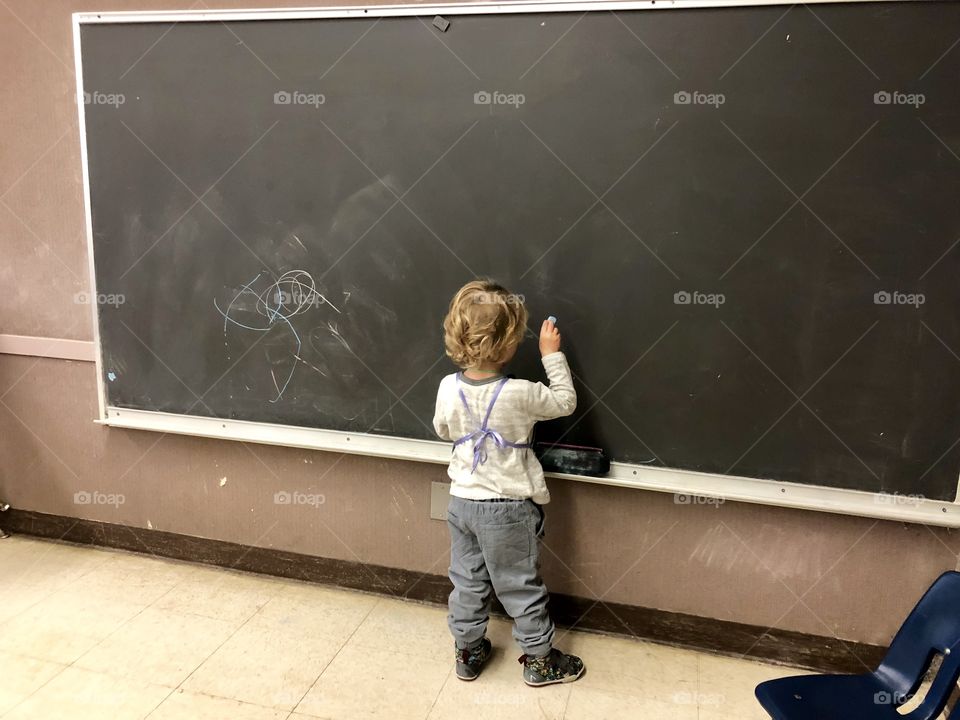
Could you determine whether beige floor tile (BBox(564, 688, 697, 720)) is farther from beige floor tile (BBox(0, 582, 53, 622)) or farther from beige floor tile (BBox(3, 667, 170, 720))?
beige floor tile (BBox(0, 582, 53, 622))

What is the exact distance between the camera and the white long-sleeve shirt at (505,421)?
2.02 meters

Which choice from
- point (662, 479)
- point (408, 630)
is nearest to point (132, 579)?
point (408, 630)

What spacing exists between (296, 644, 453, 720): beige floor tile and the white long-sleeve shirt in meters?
0.63

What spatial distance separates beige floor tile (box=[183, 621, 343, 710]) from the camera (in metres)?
2.12

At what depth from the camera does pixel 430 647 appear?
2340 millimetres

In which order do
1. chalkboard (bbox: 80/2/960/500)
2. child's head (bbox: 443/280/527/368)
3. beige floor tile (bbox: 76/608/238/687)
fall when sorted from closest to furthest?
chalkboard (bbox: 80/2/960/500)
child's head (bbox: 443/280/527/368)
beige floor tile (bbox: 76/608/238/687)

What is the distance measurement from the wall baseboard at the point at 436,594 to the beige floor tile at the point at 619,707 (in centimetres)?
27

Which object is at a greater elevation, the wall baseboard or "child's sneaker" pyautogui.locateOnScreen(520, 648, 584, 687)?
the wall baseboard

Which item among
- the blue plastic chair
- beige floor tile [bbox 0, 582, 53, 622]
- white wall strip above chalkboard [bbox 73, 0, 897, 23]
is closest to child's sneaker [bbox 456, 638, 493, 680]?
the blue plastic chair

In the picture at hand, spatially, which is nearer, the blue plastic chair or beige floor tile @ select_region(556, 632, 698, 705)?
the blue plastic chair

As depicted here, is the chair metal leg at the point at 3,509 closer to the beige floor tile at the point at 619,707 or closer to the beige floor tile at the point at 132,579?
the beige floor tile at the point at 132,579

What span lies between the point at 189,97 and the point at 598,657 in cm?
239

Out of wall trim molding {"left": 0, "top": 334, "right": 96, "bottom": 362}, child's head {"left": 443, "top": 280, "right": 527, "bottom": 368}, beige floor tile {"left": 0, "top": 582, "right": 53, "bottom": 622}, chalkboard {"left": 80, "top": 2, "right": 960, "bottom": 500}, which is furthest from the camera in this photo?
wall trim molding {"left": 0, "top": 334, "right": 96, "bottom": 362}

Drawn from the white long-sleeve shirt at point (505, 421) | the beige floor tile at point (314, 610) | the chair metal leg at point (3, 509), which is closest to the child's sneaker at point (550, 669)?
the white long-sleeve shirt at point (505, 421)
